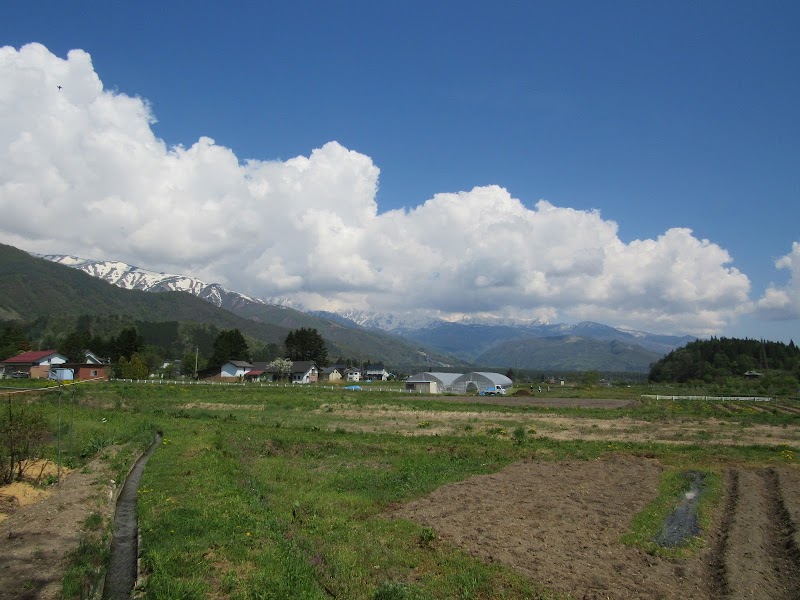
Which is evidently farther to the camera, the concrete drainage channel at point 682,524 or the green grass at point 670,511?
the concrete drainage channel at point 682,524

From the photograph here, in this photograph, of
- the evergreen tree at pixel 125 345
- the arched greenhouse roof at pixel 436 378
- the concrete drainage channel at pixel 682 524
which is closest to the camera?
the concrete drainage channel at pixel 682 524

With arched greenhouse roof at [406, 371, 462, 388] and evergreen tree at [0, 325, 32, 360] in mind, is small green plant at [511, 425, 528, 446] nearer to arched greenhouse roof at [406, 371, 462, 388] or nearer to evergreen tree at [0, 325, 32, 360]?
arched greenhouse roof at [406, 371, 462, 388]

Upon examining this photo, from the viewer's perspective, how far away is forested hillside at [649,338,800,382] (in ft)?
510

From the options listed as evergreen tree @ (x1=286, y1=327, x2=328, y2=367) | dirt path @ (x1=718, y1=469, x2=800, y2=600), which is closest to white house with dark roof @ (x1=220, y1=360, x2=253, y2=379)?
evergreen tree @ (x1=286, y1=327, x2=328, y2=367)

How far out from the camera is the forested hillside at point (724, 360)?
510 feet

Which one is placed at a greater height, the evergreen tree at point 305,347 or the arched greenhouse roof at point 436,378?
the evergreen tree at point 305,347

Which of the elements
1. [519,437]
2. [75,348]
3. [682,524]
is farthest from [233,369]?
[682,524]

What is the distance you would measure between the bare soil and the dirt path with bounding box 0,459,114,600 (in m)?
8.24

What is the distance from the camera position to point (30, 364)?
97438 millimetres

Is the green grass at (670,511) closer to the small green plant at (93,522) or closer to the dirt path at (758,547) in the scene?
the dirt path at (758,547)

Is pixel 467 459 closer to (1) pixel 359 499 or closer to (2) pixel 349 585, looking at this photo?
(1) pixel 359 499

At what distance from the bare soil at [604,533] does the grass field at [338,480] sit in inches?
26.7

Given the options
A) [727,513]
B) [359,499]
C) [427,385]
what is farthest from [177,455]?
[427,385]

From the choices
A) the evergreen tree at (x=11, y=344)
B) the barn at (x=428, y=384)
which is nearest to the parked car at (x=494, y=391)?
the barn at (x=428, y=384)
